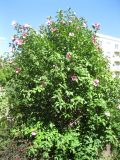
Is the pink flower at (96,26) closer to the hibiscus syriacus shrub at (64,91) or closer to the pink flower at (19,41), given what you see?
the hibiscus syriacus shrub at (64,91)

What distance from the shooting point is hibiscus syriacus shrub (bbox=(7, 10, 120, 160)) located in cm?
889

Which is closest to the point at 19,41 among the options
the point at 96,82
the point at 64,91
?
the point at 64,91

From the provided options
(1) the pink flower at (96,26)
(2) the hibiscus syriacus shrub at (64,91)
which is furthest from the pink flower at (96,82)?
(1) the pink flower at (96,26)

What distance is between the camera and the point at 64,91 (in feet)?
29.3

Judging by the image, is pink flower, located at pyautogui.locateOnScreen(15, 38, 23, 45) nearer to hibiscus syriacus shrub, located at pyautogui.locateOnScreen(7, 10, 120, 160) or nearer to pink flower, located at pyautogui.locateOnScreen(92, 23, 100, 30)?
hibiscus syriacus shrub, located at pyautogui.locateOnScreen(7, 10, 120, 160)

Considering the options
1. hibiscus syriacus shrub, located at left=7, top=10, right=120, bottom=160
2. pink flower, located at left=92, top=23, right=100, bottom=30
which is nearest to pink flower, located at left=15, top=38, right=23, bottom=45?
hibiscus syriacus shrub, located at left=7, top=10, right=120, bottom=160

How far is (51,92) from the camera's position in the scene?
907 centimetres

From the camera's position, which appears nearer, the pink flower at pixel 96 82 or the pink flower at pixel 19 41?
the pink flower at pixel 96 82

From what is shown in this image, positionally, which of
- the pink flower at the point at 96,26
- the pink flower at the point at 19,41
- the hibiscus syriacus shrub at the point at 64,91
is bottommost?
the hibiscus syriacus shrub at the point at 64,91

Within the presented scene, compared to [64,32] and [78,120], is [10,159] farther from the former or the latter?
[64,32]

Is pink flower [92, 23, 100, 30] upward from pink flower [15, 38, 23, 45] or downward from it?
upward

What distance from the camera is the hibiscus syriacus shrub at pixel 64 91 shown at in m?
8.89

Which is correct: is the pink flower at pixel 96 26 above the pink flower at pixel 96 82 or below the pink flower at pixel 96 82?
above

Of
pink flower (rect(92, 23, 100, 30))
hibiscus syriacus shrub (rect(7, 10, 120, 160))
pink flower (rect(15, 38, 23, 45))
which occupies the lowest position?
hibiscus syriacus shrub (rect(7, 10, 120, 160))
